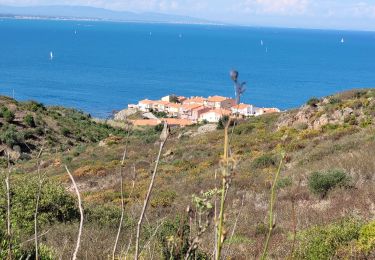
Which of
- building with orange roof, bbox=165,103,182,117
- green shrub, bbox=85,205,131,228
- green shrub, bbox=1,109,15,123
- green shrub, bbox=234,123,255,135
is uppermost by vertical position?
green shrub, bbox=85,205,131,228

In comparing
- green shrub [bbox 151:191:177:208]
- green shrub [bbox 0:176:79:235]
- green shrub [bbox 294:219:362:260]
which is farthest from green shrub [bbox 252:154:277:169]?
green shrub [bbox 294:219:362:260]

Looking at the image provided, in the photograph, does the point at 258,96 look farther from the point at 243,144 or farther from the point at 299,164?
the point at 299,164

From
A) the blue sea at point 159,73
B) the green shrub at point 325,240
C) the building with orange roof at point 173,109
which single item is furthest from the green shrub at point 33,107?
the green shrub at point 325,240

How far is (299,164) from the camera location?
46.8 ft

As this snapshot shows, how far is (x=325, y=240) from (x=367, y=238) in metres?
0.40

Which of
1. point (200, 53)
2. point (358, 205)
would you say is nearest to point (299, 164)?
point (358, 205)

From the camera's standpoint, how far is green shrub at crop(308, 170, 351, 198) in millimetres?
9219

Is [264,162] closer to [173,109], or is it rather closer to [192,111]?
[192,111]

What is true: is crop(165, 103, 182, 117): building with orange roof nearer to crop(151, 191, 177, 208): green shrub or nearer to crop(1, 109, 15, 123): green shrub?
crop(1, 109, 15, 123): green shrub

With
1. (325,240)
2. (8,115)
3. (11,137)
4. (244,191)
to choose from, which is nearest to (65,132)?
(8,115)

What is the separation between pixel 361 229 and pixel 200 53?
483 ft

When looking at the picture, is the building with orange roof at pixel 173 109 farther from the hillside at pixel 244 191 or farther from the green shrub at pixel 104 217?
the green shrub at pixel 104 217

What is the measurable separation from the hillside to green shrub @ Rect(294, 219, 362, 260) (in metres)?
0.01

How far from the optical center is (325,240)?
15.2 feet
